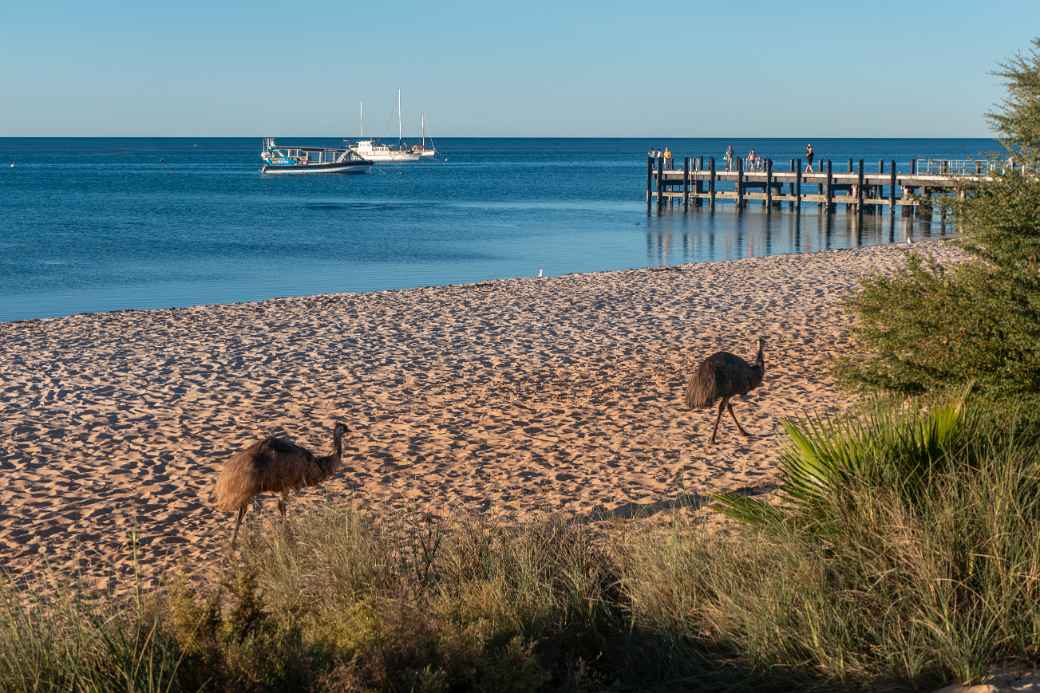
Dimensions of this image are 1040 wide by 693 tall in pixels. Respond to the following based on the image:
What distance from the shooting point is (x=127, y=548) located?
7.95 m

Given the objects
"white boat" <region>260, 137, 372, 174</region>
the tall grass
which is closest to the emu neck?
the tall grass

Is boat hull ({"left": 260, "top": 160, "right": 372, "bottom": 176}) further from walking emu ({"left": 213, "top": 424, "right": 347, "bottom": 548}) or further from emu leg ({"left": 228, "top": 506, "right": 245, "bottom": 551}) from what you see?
emu leg ({"left": 228, "top": 506, "right": 245, "bottom": 551})

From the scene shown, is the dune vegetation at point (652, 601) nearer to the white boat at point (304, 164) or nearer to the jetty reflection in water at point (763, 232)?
the jetty reflection in water at point (763, 232)

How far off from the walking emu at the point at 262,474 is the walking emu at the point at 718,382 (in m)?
3.75

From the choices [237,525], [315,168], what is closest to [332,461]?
[237,525]

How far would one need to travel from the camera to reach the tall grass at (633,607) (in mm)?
4645

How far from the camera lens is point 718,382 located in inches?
405

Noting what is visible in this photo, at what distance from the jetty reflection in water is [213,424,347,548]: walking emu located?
2606 cm

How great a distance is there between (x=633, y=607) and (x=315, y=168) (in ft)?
356

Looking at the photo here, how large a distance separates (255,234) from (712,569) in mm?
42054

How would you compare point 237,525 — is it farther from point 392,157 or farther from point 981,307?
point 392,157

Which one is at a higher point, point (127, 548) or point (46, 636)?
point (46, 636)
